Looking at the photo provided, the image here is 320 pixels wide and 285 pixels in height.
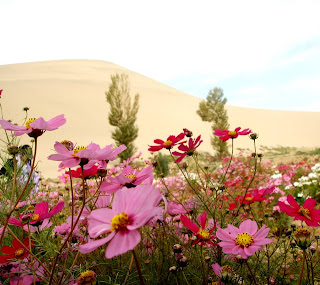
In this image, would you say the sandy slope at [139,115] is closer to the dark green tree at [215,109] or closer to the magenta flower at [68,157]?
the dark green tree at [215,109]

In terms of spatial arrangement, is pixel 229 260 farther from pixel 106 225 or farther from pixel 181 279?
pixel 106 225

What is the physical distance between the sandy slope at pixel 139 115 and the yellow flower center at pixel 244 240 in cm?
1834

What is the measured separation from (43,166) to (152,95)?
2638 centimetres

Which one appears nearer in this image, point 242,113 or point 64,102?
point 64,102

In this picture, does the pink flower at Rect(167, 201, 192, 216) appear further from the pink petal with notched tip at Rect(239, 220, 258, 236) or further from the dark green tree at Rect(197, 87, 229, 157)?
the dark green tree at Rect(197, 87, 229, 157)

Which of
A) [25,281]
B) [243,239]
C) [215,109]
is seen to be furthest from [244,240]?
[215,109]

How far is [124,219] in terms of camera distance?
21.4 inches

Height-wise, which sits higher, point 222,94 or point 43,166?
point 222,94

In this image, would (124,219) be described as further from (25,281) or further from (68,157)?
(25,281)

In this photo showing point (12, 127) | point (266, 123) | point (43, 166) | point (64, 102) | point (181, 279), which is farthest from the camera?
point (266, 123)

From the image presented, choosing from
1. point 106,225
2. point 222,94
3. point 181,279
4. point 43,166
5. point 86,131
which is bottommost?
point 43,166

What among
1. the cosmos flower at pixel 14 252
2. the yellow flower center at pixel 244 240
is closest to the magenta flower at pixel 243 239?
the yellow flower center at pixel 244 240

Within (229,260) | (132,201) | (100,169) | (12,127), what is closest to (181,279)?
(229,260)

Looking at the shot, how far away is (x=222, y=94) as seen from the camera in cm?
1820
